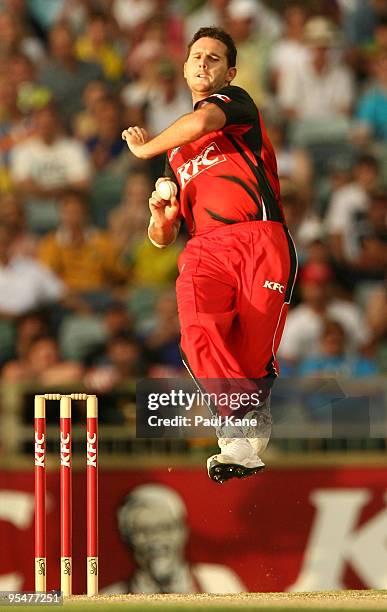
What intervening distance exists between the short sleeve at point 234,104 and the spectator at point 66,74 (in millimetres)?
5407

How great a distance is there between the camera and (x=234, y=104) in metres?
6.66

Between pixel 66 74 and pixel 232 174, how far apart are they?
18.6 feet

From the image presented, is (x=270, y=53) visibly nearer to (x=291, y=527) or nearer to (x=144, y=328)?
(x=144, y=328)

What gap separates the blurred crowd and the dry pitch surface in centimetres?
212

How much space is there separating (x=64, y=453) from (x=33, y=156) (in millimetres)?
5107

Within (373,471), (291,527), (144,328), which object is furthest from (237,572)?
(144,328)

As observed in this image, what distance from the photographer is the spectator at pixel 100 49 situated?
12383mm

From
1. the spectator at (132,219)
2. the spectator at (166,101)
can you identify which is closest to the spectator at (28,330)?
the spectator at (132,219)

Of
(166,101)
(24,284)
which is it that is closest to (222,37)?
(24,284)

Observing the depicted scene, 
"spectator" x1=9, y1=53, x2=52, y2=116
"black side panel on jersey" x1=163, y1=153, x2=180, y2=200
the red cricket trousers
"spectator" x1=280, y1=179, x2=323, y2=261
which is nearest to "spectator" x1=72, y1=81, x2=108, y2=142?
"spectator" x1=9, y1=53, x2=52, y2=116

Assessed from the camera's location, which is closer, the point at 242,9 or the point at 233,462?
the point at 233,462

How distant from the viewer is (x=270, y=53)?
12.4m

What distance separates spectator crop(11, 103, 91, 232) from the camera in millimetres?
11516
